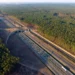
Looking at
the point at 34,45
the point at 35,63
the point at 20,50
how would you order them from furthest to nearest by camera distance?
1. the point at 34,45
2. the point at 20,50
3. the point at 35,63

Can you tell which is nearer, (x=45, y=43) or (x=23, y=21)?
(x=45, y=43)

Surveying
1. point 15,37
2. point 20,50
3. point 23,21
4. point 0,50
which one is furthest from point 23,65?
point 23,21

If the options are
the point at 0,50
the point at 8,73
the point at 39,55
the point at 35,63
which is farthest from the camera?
the point at 39,55

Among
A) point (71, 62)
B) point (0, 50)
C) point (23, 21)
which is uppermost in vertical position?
point (0, 50)

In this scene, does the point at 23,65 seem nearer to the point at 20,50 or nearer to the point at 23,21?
the point at 20,50

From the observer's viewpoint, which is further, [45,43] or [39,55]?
[45,43]

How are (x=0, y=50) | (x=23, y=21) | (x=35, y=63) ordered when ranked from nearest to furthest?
1. (x=0, y=50)
2. (x=35, y=63)
3. (x=23, y=21)

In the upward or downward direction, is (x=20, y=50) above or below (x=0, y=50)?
below

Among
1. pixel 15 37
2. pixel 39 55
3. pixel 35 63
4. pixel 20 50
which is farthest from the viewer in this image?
pixel 15 37

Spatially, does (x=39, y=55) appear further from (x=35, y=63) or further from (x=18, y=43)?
(x=18, y=43)

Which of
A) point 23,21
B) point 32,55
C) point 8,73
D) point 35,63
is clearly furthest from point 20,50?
point 23,21
